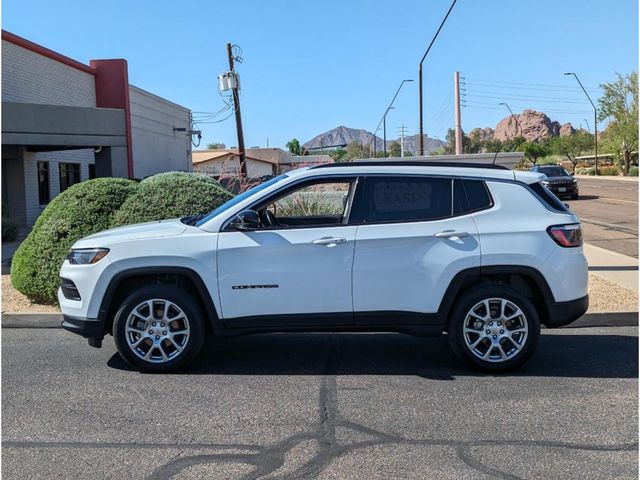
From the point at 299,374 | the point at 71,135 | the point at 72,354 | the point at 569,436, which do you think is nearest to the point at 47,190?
the point at 71,135

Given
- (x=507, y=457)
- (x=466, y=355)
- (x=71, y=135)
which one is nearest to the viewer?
(x=507, y=457)

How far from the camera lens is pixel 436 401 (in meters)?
5.20

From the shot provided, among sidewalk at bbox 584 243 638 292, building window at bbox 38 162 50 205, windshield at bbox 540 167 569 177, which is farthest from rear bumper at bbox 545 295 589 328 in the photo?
windshield at bbox 540 167 569 177

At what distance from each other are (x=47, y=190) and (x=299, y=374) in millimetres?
19480

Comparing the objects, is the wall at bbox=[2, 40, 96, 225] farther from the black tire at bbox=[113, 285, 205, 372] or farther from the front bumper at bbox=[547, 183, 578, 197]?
the front bumper at bbox=[547, 183, 578, 197]

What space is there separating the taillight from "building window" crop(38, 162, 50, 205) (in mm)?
20054

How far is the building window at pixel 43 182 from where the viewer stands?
2213 centimetres

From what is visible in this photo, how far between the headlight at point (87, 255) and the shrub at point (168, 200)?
2.84 m

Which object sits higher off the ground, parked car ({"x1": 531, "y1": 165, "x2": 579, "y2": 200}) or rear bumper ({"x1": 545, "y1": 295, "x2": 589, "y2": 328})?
parked car ({"x1": 531, "y1": 165, "x2": 579, "y2": 200})

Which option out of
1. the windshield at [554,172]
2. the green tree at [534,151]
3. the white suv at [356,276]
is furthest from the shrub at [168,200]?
the green tree at [534,151]

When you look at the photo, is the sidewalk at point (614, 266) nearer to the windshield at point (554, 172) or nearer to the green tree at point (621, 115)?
the windshield at point (554, 172)

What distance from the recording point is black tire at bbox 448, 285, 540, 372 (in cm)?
575

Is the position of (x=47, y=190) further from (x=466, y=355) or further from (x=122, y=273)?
(x=466, y=355)

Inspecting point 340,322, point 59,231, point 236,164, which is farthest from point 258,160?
point 340,322
